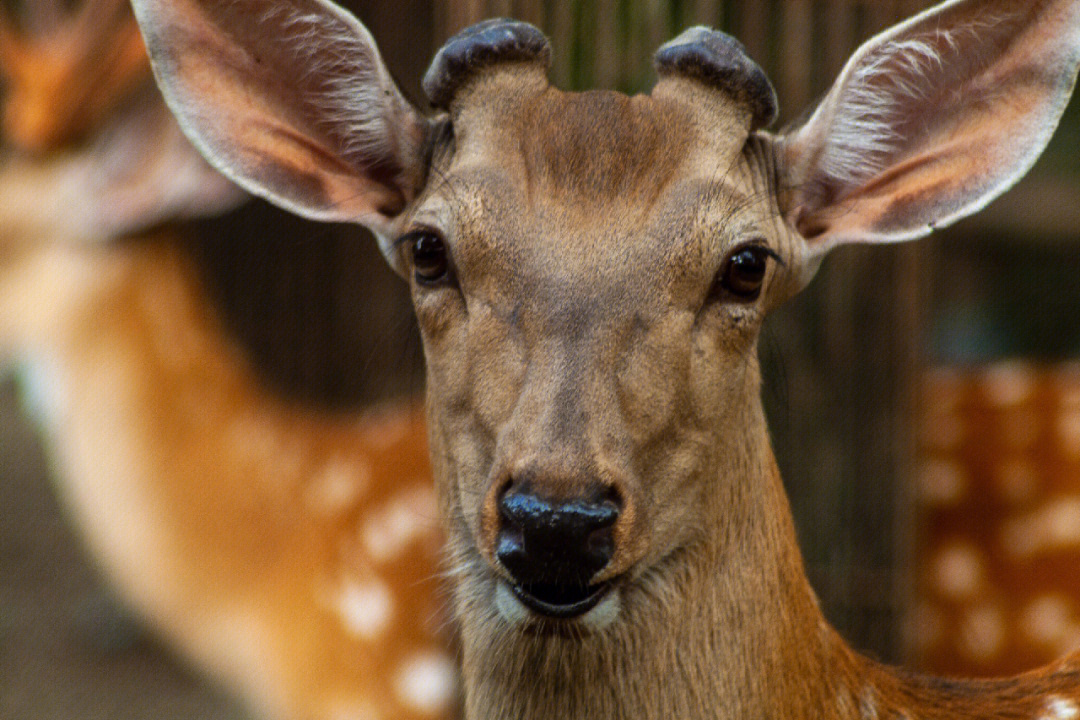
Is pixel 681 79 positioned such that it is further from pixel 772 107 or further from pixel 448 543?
pixel 448 543

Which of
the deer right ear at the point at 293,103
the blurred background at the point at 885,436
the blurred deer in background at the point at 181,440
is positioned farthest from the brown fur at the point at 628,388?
the blurred deer in background at the point at 181,440

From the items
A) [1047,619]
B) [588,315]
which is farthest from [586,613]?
[1047,619]

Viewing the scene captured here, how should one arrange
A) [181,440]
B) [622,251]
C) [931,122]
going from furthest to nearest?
Result: [181,440] < [931,122] < [622,251]

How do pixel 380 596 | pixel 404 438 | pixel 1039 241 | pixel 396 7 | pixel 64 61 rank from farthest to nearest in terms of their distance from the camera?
1. pixel 1039 241
2. pixel 396 7
3. pixel 64 61
4. pixel 404 438
5. pixel 380 596

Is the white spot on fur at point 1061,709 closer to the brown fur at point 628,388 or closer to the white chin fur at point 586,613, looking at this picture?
the brown fur at point 628,388

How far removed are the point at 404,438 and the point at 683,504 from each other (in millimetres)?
2509

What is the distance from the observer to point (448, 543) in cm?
216

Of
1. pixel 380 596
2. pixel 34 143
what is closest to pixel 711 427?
pixel 380 596

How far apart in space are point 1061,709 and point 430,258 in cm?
147

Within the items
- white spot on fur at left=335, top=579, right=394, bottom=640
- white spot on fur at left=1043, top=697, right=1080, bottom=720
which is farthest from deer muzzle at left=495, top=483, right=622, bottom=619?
white spot on fur at left=335, top=579, right=394, bottom=640

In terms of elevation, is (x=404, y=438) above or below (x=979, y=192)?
below

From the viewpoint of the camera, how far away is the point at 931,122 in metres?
2.23

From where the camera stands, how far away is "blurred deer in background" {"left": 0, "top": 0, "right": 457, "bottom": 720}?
4016 millimetres

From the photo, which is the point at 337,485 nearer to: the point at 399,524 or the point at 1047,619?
the point at 399,524
